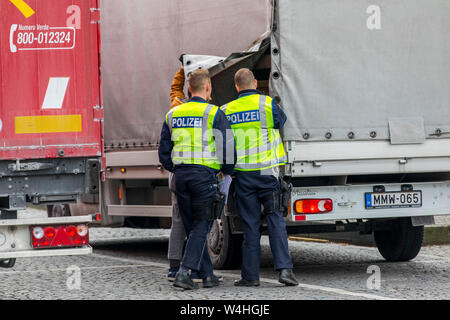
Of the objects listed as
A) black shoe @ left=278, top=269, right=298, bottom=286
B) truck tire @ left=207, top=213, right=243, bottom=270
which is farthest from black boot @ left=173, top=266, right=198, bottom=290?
truck tire @ left=207, top=213, right=243, bottom=270

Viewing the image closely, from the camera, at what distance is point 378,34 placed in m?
9.57

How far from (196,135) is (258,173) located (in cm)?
70

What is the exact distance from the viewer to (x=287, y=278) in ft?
29.7

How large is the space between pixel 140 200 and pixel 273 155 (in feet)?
11.3

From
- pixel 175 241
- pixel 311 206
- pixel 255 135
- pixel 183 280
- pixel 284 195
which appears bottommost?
pixel 183 280

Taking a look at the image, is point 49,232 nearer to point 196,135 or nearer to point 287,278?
point 196,135

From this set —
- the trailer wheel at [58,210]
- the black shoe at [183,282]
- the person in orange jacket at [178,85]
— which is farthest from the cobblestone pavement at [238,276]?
the person in orange jacket at [178,85]

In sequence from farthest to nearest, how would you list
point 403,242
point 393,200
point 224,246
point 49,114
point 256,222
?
point 403,242 → point 224,246 → point 393,200 → point 256,222 → point 49,114

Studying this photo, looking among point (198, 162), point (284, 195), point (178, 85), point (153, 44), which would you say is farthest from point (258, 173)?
point (153, 44)

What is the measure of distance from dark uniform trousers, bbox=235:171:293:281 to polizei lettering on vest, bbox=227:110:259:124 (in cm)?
48

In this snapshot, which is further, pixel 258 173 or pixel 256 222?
pixel 256 222

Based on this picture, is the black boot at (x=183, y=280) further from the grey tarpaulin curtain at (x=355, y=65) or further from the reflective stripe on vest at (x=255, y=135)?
the grey tarpaulin curtain at (x=355, y=65)

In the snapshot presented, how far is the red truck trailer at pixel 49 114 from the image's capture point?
26.5 ft

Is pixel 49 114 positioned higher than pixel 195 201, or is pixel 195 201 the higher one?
pixel 49 114
